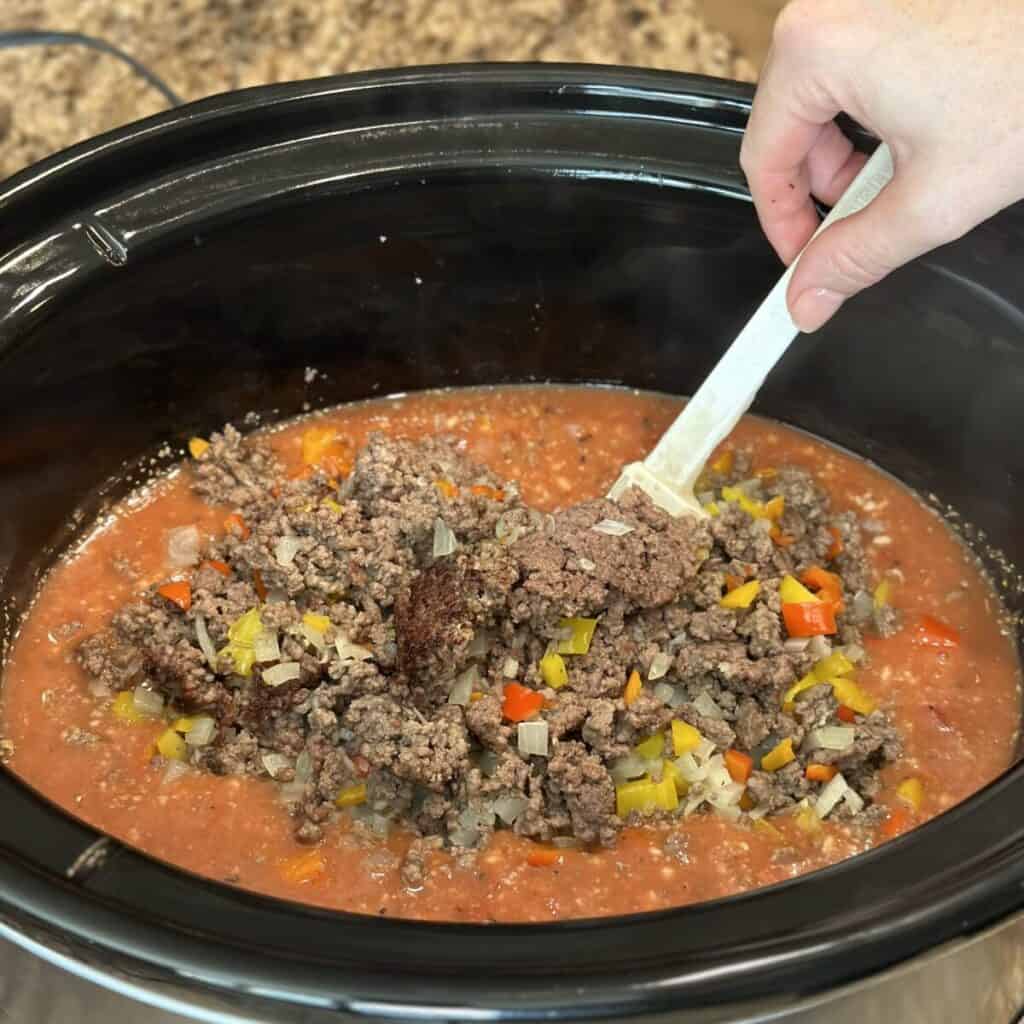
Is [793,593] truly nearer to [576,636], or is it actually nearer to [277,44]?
[576,636]

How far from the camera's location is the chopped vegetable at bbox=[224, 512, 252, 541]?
4.94ft

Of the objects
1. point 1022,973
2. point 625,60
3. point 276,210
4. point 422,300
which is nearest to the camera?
point 1022,973

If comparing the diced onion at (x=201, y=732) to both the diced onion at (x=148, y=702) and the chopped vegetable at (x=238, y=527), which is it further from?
the chopped vegetable at (x=238, y=527)

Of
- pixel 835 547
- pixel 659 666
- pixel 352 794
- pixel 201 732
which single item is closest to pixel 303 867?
pixel 352 794

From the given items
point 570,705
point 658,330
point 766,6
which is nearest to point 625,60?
point 766,6

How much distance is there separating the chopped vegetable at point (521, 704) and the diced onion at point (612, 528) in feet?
0.67

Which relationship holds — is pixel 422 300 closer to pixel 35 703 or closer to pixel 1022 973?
pixel 35 703

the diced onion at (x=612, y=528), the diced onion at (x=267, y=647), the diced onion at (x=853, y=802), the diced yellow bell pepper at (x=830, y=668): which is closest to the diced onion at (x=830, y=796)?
the diced onion at (x=853, y=802)

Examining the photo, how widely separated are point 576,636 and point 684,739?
6.4 inches

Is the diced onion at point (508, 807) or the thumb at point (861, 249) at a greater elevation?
the thumb at point (861, 249)

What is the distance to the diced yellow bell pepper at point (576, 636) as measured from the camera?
52.6 inches

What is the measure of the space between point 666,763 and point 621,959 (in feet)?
1.53

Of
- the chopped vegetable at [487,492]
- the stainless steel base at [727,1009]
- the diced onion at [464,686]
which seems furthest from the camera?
the chopped vegetable at [487,492]

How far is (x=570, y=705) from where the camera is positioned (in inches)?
50.6
